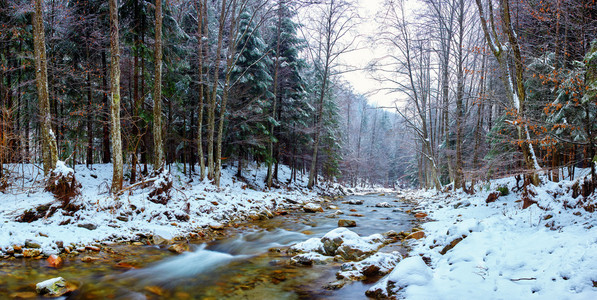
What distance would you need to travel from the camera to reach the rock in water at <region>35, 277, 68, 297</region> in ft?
13.1

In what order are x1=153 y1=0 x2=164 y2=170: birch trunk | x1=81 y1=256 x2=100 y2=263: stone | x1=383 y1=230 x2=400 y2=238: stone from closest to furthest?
x1=81 y1=256 x2=100 y2=263: stone
x1=383 y1=230 x2=400 y2=238: stone
x1=153 y1=0 x2=164 y2=170: birch trunk

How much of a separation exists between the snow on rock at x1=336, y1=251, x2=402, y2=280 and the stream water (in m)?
0.21

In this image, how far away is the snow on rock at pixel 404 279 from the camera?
3785 mm

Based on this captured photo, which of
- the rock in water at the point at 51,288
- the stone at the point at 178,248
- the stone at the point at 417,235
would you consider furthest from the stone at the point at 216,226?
the stone at the point at 417,235

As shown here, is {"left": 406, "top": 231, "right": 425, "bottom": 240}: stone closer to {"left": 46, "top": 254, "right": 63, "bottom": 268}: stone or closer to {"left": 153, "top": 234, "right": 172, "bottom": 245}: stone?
{"left": 153, "top": 234, "right": 172, "bottom": 245}: stone

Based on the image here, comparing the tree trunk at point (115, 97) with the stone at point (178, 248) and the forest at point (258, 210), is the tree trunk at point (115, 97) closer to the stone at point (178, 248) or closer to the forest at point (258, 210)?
the forest at point (258, 210)

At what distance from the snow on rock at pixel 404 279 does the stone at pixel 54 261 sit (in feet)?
16.6

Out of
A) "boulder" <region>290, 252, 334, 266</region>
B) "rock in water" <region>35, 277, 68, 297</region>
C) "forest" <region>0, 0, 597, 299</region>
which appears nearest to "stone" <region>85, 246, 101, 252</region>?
"forest" <region>0, 0, 597, 299</region>

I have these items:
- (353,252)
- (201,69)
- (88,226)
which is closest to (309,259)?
(353,252)

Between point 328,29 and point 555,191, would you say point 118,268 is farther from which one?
point 328,29

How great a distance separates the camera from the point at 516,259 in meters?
3.75

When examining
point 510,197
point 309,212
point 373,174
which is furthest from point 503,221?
point 373,174

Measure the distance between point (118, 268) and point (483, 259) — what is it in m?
5.84

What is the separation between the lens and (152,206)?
26.0 feet
